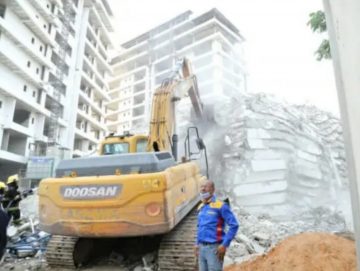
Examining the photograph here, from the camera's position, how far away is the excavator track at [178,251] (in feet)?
15.3

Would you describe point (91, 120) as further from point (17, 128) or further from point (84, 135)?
point (17, 128)

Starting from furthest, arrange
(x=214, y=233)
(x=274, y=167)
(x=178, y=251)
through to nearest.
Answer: (x=274, y=167), (x=178, y=251), (x=214, y=233)

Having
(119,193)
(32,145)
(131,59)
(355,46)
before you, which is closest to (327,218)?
(119,193)

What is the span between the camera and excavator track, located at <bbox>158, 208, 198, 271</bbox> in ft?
15.3

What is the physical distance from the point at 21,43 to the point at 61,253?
23990 mm

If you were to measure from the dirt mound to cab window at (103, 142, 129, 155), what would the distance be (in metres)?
2.93

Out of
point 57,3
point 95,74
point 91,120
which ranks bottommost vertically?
point 91,120

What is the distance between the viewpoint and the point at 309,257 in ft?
15.5

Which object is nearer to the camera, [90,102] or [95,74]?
[90,102]

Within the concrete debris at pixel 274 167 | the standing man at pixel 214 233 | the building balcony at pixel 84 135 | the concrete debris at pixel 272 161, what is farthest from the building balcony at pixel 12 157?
the standing man at pixel 214 233

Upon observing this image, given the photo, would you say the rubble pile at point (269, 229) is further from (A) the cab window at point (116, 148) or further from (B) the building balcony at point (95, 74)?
(B) the building balcony at point (95, 74)

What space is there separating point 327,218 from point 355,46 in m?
10.5

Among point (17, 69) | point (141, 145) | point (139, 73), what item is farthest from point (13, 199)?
point (139, 73)

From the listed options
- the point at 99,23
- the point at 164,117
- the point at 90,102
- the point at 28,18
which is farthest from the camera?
the point at 99,23
